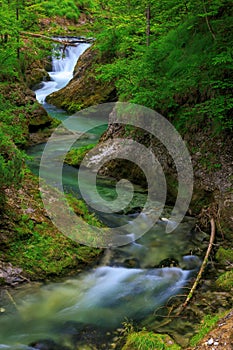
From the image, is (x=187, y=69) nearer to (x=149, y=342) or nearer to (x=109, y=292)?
(x=109, y=292)

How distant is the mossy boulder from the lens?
19453 mm

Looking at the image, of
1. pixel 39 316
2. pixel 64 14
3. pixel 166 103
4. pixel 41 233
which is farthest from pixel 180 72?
pixel 64 14

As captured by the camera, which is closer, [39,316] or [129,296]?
[39,316]

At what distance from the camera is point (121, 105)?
1119 cm

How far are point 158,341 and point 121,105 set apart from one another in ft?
26.3

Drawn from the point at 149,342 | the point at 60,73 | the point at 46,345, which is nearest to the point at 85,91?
the point at 60,73

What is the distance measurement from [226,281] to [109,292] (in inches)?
72.7

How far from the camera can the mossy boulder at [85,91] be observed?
19.5m

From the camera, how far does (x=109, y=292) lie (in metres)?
5.86

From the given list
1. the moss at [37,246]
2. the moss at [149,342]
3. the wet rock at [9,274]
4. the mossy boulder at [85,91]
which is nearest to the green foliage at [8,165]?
the moss at [37,246]

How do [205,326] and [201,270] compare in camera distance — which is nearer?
[205,326]

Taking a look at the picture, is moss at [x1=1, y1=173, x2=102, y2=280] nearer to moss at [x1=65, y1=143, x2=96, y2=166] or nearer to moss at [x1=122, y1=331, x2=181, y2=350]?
moss at [x1=122, y1=331, x2=181, y2=350]

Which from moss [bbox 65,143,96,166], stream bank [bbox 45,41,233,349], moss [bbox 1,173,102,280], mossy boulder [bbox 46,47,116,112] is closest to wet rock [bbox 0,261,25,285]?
moss [bbox 1,173,102,280]

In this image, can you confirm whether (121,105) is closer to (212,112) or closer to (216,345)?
(212,112)
